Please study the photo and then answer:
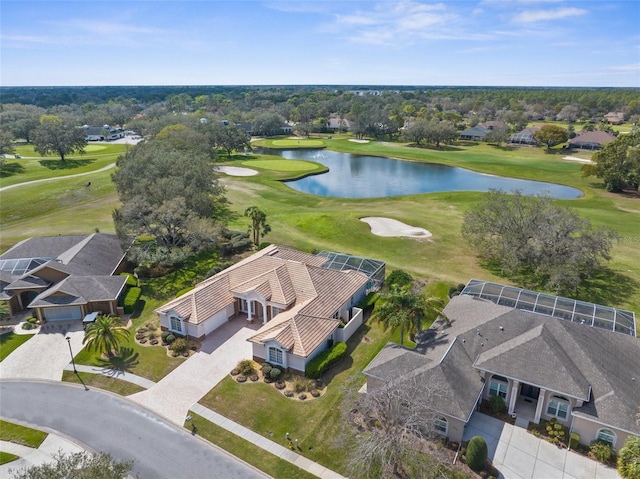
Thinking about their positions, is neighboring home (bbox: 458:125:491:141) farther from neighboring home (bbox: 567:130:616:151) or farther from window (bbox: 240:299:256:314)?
window (bbox: 240:299:256:314)

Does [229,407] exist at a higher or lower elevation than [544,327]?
lower

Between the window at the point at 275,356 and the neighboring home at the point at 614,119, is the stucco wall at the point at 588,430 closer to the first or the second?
the window at the point at 275,356

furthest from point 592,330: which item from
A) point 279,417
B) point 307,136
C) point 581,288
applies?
point 307,136

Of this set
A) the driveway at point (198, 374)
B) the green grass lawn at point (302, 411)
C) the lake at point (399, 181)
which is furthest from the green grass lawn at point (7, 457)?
the lake at point (399, 181)

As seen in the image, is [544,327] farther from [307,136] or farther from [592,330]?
[307,136]

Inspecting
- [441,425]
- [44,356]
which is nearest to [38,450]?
[44,356]

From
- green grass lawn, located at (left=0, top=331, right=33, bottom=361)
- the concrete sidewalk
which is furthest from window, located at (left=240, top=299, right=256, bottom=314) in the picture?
green grass lawn, located at (left=0, top=331, right=33, bottom=361)

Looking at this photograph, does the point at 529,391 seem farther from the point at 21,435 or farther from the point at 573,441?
the point at 21,435
